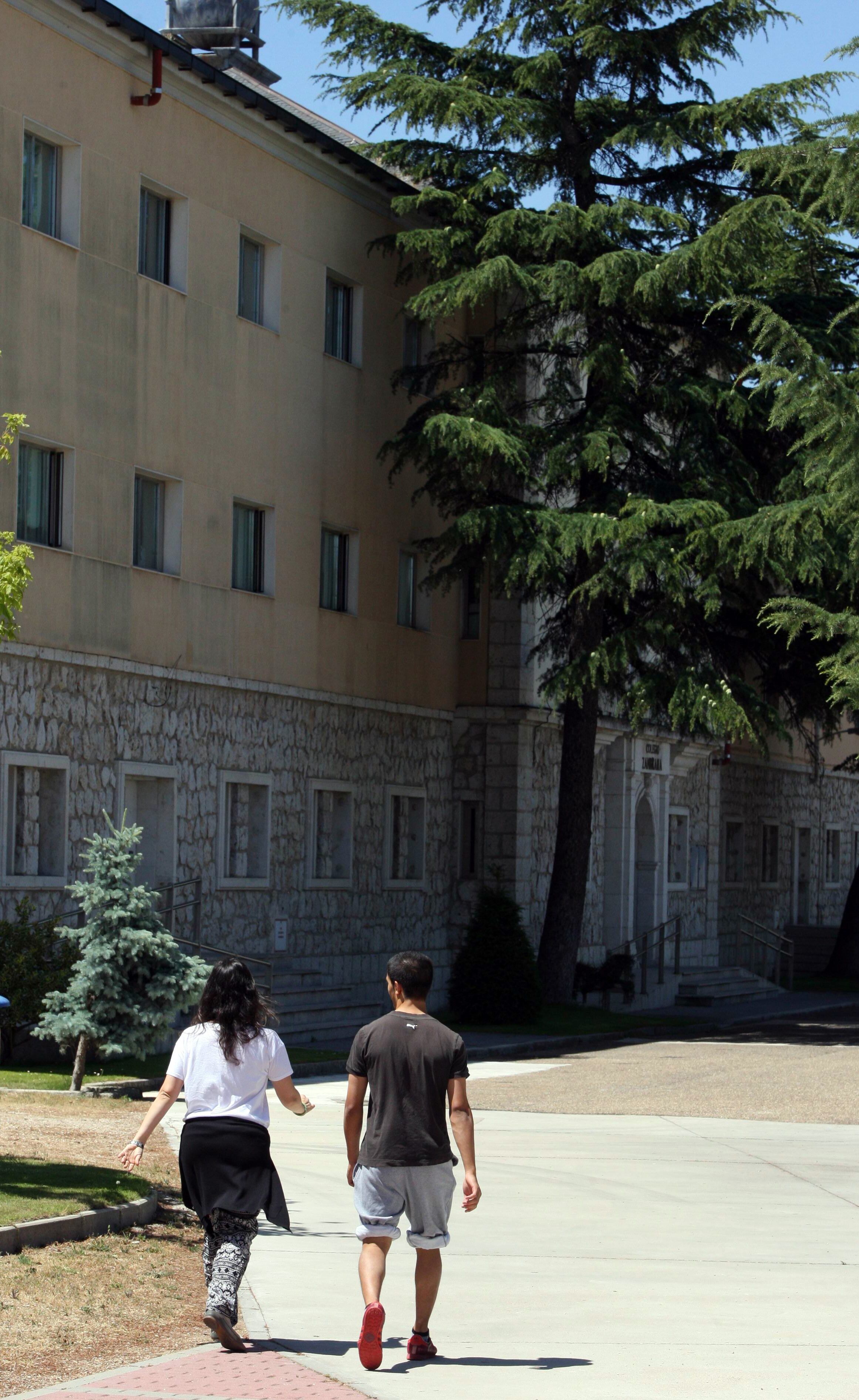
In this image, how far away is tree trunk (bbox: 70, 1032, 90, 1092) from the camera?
16.8 metres

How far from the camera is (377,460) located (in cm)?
2917

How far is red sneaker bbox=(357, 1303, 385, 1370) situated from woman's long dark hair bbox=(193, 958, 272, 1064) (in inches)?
47.0

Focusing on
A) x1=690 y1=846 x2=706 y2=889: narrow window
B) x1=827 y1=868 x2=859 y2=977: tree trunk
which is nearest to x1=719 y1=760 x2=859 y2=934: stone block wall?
x1=827 y1=868 x2=859 y2=977: tree trunk

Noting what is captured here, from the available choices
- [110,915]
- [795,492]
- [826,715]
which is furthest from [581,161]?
[110,915]

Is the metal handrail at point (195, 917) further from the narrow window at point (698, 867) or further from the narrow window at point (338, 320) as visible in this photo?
the narrow window at point (698, 867)

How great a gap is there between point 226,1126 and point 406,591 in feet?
76.3

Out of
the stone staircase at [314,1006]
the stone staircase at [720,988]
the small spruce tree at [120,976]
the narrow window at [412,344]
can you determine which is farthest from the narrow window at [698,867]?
the small spruce tree at [120,976]

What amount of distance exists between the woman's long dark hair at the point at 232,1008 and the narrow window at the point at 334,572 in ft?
66.4

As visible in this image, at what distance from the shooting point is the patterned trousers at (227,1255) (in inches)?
303

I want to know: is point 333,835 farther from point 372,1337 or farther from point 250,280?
point 372,1337

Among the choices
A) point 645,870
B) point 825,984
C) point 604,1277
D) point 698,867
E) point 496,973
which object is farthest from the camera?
point 825,984

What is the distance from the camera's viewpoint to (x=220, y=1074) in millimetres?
7824

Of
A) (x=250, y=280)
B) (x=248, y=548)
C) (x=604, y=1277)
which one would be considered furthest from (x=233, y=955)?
(x=604, y=1277)

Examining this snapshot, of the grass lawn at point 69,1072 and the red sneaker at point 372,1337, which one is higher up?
the red sneaker at point 372,1337
